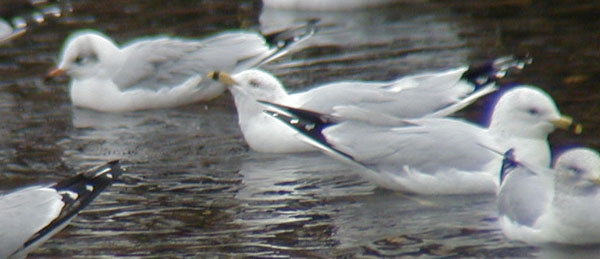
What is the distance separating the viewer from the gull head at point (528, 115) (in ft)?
25.0

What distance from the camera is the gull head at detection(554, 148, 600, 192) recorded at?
6.30 meters

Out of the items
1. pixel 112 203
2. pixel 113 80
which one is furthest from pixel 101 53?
pixel 112 203

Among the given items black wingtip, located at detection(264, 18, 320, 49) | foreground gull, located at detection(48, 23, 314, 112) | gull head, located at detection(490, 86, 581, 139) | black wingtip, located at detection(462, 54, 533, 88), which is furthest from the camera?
black wingtip, located at detection(264, 18, 320, 49)

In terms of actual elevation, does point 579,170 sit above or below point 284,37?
below

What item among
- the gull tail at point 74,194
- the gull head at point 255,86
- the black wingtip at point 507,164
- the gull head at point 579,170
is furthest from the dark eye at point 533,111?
the gull tail at point 74,194

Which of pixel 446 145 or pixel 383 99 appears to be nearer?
pixel 446 145

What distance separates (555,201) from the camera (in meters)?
6.48

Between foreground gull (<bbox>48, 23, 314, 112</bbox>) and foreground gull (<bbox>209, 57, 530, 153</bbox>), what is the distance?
1.56 metres

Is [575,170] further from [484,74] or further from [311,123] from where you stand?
[484,74]

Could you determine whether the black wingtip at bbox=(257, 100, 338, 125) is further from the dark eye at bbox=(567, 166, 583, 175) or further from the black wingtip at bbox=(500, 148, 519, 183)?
the dark eye at bbox=(567, 166, 583, 175)

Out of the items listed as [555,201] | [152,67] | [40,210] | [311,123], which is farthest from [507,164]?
[152,67]

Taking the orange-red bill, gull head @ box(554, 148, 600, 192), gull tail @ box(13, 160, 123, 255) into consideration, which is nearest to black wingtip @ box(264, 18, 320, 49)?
the orange-red bill

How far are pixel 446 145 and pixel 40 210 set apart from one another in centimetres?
259

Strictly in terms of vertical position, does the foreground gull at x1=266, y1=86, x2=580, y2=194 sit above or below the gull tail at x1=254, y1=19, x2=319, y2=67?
below
